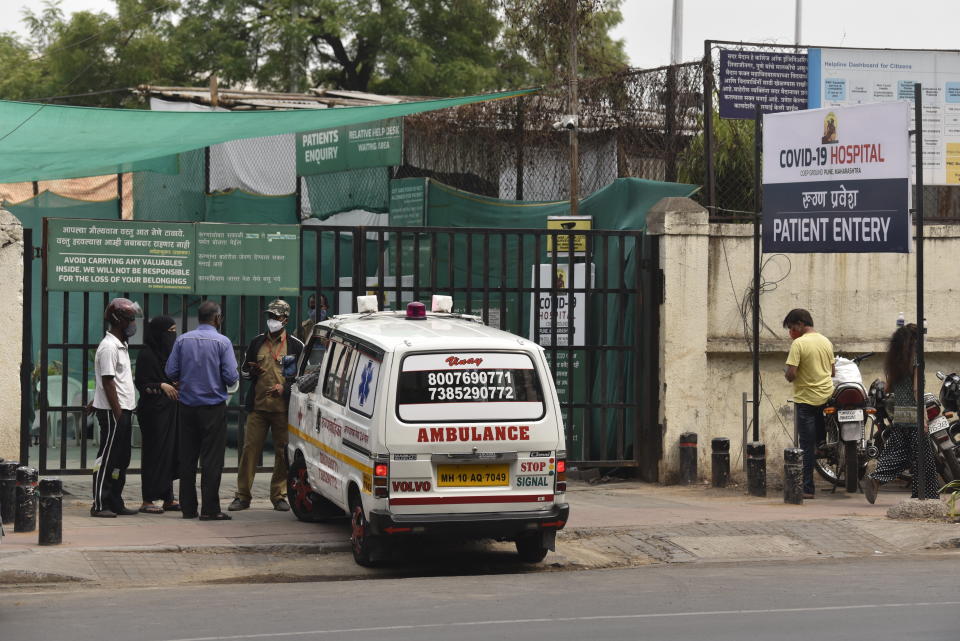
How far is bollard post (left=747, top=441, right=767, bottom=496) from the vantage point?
1255 cm

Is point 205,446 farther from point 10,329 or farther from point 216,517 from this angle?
point 10,329

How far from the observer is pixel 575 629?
7055mm

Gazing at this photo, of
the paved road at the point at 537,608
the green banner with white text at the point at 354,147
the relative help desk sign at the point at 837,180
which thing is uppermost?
the green banner with white text at the point at 354,147

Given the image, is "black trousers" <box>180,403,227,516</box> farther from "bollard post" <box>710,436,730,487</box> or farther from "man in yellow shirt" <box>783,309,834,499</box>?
"man in yellow shirt" <box>783,309,834,499</box>

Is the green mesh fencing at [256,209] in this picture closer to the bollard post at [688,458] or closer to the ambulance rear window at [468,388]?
the bollard post at [688,458]

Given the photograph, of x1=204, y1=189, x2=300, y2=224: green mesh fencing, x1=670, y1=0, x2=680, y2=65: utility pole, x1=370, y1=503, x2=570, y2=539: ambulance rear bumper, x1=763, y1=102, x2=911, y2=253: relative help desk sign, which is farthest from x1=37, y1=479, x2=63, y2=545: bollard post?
x1=670, y1=0, x2=680, y2=65: utility pole

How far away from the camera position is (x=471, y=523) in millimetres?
8797

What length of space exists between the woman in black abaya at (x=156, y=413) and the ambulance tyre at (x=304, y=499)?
108 cm

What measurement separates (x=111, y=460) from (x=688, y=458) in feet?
18.6

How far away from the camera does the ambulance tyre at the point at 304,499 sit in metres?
10.7

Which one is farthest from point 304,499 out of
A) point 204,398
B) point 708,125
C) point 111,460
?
point 708,125

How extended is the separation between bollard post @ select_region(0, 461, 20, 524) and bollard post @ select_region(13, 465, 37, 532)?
55cm

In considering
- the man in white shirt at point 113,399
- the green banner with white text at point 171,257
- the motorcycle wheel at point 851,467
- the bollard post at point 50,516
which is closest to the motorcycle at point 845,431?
the motorcycle wheel at point 851,467

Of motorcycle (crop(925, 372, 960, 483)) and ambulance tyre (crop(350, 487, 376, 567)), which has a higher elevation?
motorcycle (crop(925, 372, 960, 483))
